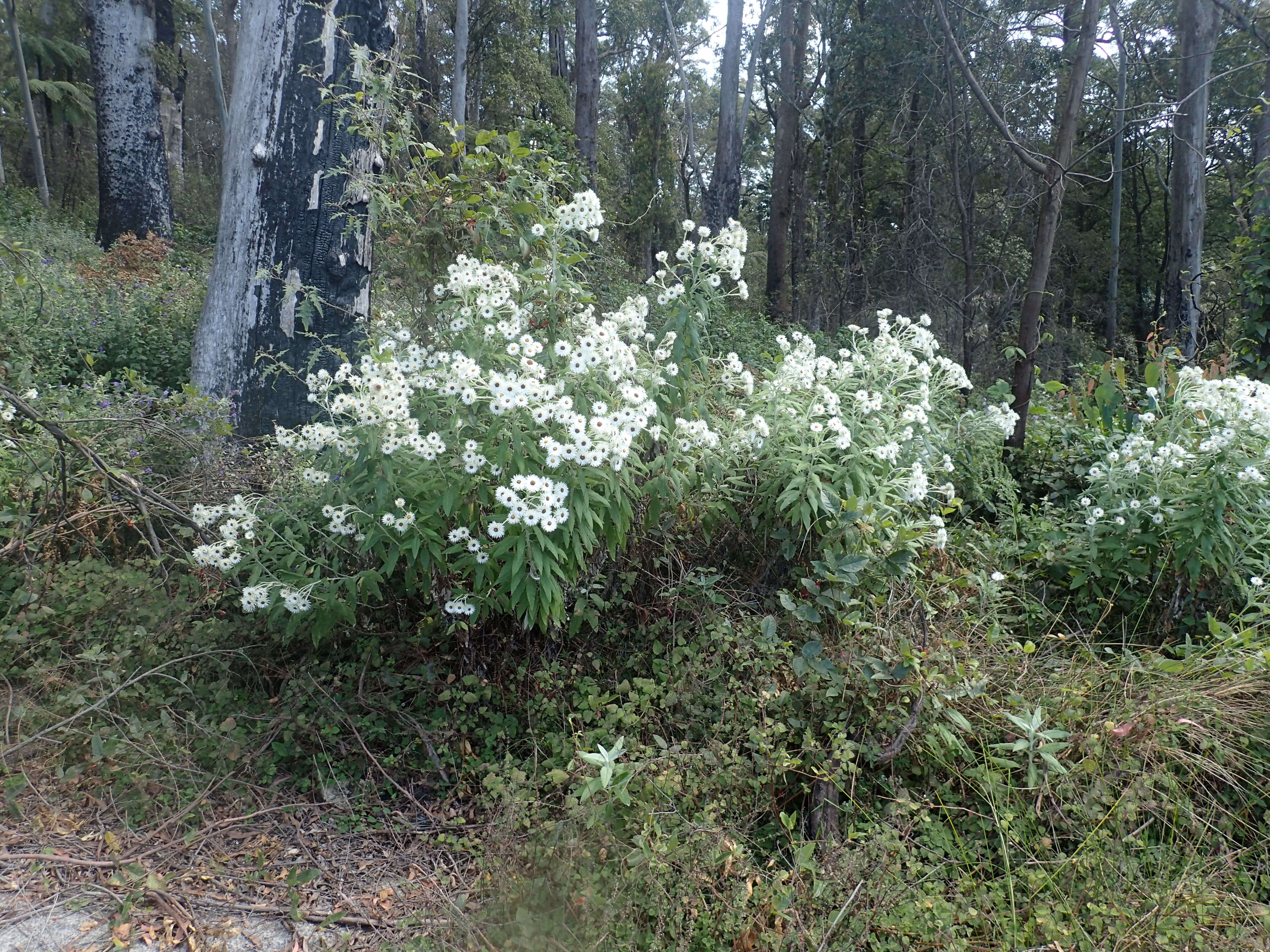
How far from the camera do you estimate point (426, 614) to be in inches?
121

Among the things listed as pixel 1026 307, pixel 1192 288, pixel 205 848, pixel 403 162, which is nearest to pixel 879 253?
pixel 1192 288

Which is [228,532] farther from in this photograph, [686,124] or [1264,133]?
[686,124]

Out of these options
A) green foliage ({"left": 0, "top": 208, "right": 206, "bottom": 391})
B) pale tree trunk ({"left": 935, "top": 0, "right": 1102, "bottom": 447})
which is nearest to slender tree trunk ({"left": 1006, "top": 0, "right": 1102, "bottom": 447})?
pale tree trunk ({"left": 935, "top": 0, "right": 1102, "bottom": 447})

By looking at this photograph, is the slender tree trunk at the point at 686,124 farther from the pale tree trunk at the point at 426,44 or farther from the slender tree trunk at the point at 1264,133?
the slender tree trunk at the point at 1264,133

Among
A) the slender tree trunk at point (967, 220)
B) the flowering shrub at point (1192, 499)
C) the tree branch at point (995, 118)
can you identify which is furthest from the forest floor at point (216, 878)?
the slender tree trunk at point (967, 220)

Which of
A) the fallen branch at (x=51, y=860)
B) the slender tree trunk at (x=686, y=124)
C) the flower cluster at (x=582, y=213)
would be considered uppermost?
the slender tree trunk at (x=686, y=124)

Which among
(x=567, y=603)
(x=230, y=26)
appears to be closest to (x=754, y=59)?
(x=230, y=26)

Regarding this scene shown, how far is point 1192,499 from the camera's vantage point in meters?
3.41

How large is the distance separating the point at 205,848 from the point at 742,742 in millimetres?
1766

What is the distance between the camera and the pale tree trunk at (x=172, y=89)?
14609 mm

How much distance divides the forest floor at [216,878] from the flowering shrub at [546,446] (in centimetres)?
74

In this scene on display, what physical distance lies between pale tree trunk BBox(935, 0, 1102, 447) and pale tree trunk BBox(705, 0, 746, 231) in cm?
936

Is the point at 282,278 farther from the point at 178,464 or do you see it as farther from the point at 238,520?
the point at 238,520

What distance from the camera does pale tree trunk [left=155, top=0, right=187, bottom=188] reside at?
1461cm
